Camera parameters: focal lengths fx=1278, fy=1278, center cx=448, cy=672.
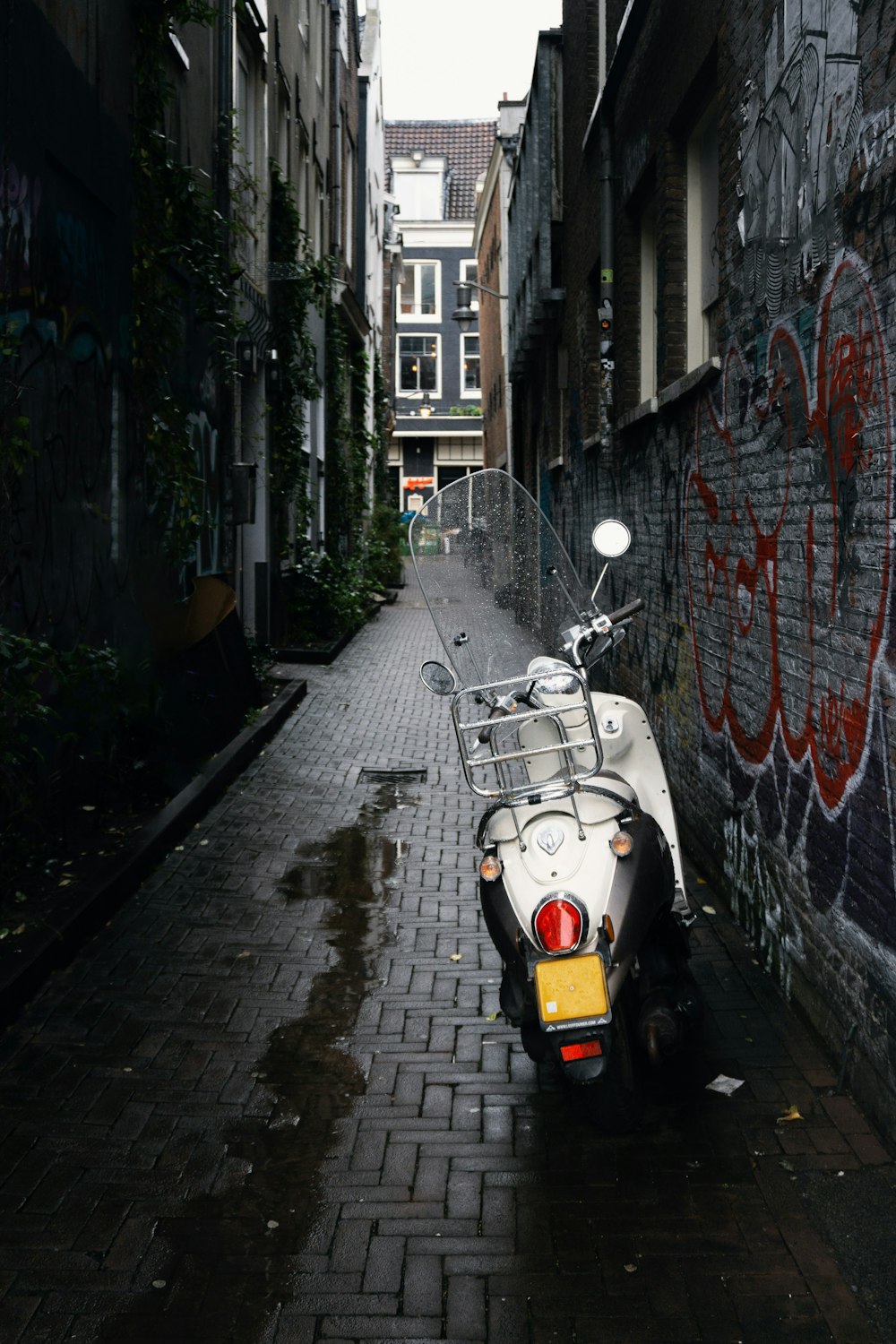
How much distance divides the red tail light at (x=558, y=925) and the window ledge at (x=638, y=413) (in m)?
5.21

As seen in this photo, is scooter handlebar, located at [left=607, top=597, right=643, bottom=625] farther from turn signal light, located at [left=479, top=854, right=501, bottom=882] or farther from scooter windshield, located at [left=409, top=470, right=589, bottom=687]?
turn signal light, located at [left=479, top=854, right=501, bottom=882]

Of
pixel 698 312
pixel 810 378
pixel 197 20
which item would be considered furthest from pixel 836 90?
pixel 197 20

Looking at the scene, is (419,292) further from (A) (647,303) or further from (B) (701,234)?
(B) (701,234)

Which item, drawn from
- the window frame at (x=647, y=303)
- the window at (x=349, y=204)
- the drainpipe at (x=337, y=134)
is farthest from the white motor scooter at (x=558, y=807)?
the window at (x=349, y=204)

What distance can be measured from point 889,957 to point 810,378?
2156 mm

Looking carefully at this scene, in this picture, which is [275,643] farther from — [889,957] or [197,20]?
[889,957]

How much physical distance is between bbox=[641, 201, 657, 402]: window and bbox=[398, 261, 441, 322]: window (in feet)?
134

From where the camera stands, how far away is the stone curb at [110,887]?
5027 mm

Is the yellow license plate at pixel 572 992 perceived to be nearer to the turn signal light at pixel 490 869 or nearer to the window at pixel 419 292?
the turn signal light at pixel 490 869

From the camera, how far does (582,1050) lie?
3664mm

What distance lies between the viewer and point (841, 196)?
434 cm

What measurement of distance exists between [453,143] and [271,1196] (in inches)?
2188

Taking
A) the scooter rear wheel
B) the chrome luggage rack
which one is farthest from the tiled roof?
the scooter rear wheel

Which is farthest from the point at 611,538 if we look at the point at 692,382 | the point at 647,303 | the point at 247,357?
the point at 247,357
